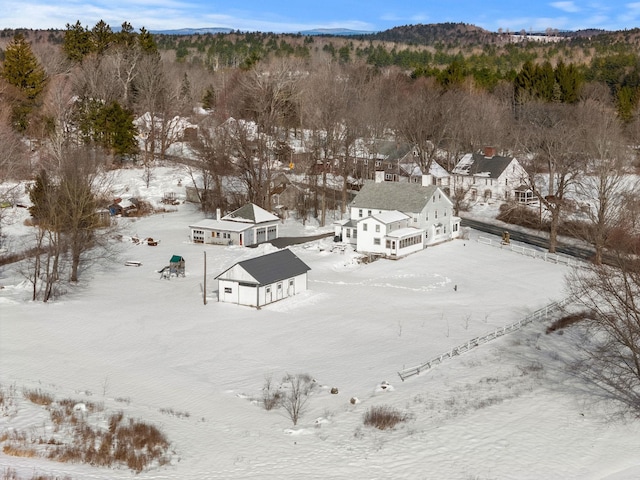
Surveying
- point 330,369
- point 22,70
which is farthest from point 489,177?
point 22,70

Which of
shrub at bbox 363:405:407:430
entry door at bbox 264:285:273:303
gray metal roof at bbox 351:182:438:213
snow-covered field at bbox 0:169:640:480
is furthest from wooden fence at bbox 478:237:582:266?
shrub at bbox 363:405:407:430

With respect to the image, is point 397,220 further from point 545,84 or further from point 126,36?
point 126,36

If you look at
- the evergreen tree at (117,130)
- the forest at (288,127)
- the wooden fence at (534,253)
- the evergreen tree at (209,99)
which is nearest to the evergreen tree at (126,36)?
the forest at (288,127)

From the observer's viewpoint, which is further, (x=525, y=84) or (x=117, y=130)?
(x=525, y=84)

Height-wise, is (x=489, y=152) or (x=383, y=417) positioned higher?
(x=489, y=152)

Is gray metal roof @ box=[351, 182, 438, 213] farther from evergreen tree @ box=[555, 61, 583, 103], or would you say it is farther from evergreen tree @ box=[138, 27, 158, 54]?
evergreen tree @ box=[138, 27, 158, 54]

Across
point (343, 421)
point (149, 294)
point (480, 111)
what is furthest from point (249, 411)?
point (480, 111)
